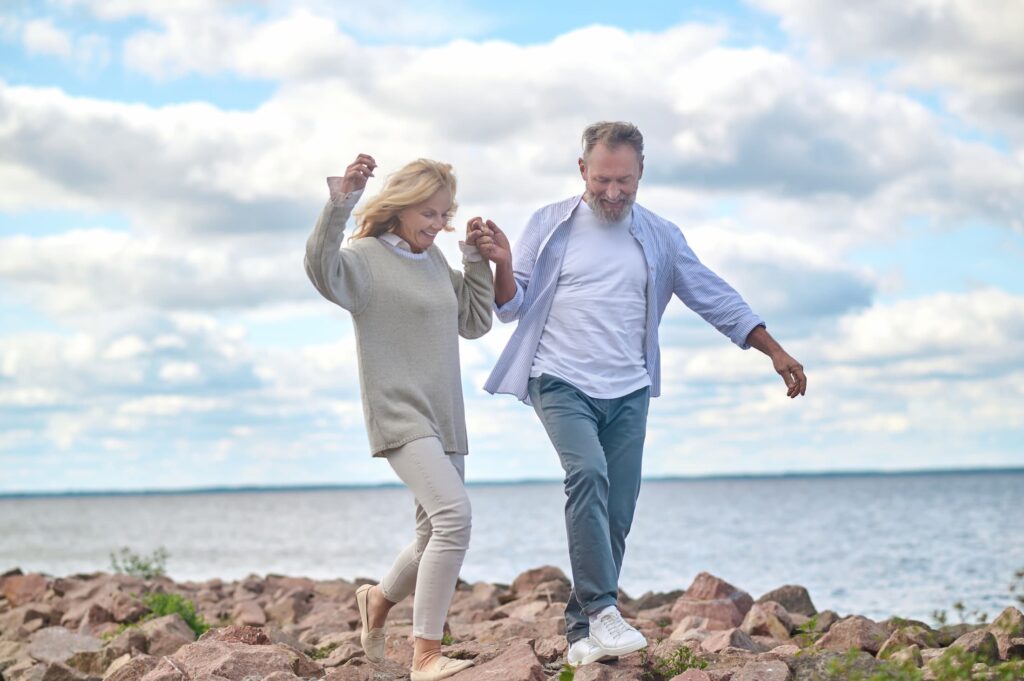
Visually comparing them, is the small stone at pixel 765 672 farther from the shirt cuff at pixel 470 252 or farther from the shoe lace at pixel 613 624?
the shirt cuff at pixel 470 252

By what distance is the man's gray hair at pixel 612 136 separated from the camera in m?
6.07

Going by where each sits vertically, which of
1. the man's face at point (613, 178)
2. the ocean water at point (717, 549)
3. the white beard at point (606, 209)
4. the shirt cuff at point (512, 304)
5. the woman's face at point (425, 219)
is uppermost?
the man's face at point (613, 178)

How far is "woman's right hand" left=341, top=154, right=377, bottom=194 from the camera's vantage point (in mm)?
5613

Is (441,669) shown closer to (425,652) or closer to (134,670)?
(425,652)

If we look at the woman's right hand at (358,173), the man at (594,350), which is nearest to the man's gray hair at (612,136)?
the man at (594,350)

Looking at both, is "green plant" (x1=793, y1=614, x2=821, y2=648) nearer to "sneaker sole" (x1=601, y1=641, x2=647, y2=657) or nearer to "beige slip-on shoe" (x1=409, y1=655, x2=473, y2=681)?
"sneaker sole" (x1=601, y1=641, x2=647, y2=657)

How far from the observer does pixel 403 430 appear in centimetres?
569

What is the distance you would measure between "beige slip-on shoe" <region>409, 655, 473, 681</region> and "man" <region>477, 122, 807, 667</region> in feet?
1.69

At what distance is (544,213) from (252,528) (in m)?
56.7

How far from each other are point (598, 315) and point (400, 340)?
99 cm

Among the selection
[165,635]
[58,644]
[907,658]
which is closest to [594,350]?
[907,658]

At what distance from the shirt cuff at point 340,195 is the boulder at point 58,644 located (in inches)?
189

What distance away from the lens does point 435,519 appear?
18.6 ft

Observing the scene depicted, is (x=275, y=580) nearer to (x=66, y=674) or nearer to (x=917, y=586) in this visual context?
(x=66, y=674)
